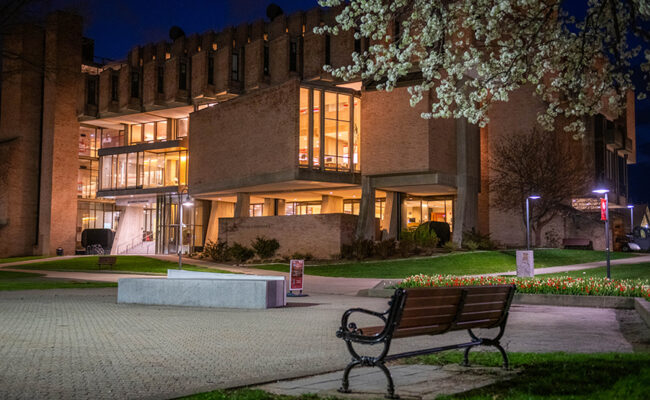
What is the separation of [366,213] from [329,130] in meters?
6.26

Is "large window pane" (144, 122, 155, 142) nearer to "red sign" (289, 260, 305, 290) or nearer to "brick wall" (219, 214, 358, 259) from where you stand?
"brick wall" (219, 214, 358, 259)

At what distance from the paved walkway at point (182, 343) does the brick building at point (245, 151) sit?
80.8 ft

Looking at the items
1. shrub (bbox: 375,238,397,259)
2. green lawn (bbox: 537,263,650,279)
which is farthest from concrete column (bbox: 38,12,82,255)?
green lawn (bbox: 537,263,650,279)

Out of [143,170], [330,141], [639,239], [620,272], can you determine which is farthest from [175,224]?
[639,239]

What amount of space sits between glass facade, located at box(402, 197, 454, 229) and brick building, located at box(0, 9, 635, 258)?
4.5 inches

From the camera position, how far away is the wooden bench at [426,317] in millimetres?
6168

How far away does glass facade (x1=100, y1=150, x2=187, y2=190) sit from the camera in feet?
189

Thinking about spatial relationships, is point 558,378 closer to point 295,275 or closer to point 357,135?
point 295,275

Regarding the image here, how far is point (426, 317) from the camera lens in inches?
260

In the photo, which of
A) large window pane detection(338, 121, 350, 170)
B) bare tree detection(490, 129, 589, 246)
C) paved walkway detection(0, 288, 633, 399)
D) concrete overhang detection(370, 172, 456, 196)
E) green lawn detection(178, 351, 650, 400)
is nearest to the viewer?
green lawn detection(178, 351, 650, 400)

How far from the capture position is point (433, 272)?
30.5 m

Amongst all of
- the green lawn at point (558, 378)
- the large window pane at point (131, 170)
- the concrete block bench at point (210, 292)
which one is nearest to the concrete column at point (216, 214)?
the large window pane at point (131, 170)

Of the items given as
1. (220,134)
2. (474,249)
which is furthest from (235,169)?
(474,249)

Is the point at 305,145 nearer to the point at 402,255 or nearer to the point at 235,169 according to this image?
the point at 235,169
